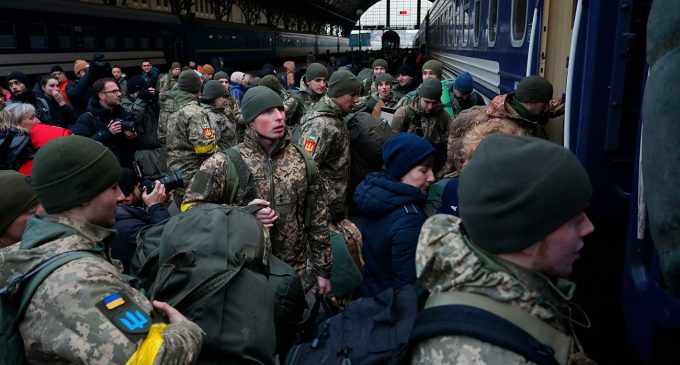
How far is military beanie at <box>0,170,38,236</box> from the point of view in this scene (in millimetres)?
2221

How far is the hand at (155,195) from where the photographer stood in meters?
3.05

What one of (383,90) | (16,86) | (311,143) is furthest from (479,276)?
(16,86)

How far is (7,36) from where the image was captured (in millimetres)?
8477

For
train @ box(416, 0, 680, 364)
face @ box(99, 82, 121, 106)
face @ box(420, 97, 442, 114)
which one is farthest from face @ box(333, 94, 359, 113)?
face @ box(99, 82, 121, 106)

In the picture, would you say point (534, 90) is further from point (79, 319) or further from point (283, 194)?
point (79, 319)

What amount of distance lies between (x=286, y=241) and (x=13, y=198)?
4.73 ft

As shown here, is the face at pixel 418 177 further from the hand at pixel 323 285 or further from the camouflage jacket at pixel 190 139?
the camouflage jacket at pixel 190 139

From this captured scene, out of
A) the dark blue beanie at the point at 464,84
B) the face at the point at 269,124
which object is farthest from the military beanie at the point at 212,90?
the face at the point at 269,124

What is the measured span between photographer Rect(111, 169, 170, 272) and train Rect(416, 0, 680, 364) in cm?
222

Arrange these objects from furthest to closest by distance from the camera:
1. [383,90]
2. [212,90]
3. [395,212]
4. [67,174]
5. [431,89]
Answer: [383,90]
[212,90]
[431,89]
[395,212]
[67,174]

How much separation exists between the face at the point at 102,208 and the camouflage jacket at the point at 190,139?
328cm

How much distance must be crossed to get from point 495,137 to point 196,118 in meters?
4.41

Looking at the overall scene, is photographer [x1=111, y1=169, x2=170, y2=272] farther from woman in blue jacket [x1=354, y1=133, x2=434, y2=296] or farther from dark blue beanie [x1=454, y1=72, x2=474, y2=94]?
dark blue beanie [x1=454, y1=72, x2=474, y2=94]

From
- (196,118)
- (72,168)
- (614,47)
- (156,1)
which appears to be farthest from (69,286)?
(156,1)
